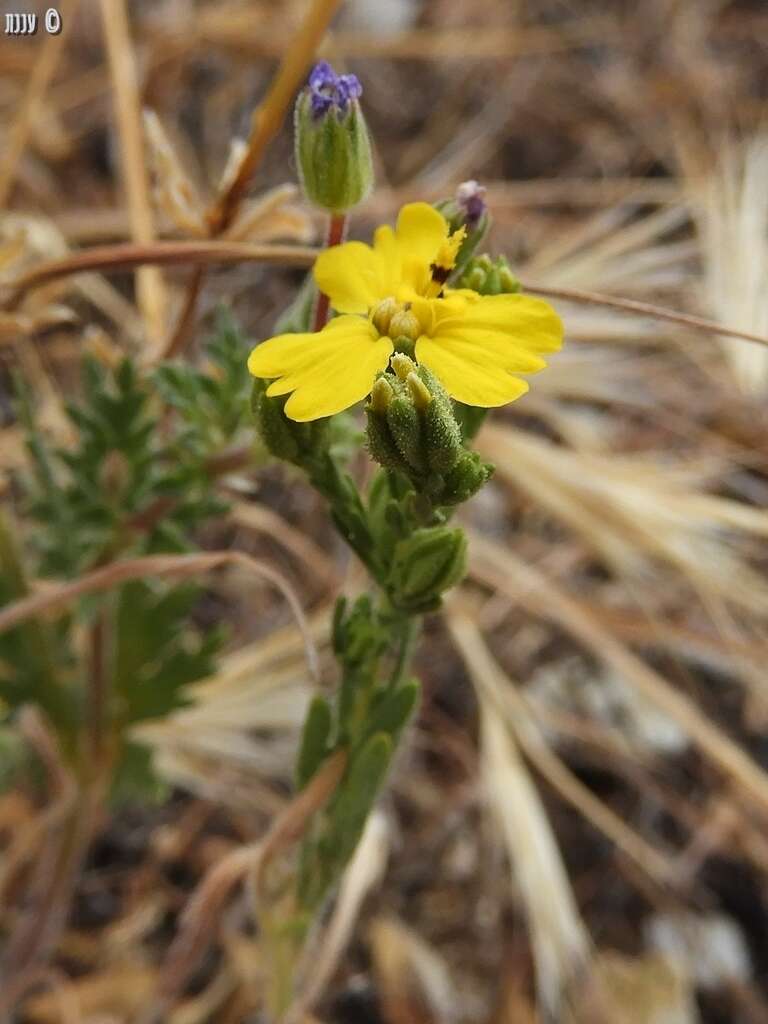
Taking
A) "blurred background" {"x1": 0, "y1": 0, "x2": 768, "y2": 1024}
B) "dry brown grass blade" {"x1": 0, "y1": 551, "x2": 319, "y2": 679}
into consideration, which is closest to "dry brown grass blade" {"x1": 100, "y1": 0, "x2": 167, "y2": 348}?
"blurred background" {"x1": 0, "y1": 0, "x2": 768, "y2": 1024}

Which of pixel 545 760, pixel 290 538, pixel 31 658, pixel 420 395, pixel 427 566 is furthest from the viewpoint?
pixel 290 538

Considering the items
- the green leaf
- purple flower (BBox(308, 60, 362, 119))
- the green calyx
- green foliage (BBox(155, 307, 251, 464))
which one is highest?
purple flower (BBox(308, 60, 362, 119))

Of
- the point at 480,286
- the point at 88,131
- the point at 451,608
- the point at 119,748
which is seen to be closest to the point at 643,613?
the point at 451,608

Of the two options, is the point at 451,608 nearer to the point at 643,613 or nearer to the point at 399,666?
the point at 643,613

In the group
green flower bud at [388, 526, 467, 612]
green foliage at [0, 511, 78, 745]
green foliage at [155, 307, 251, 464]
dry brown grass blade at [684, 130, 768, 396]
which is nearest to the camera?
green flower bud at [388, 526, 467, 612]

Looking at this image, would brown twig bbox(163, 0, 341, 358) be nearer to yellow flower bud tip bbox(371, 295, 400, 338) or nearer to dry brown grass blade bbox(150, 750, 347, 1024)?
yellow flower bud tip bbox(371, 295, 400, 338)

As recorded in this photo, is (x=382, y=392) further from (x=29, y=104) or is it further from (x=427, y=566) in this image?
(x=29, y=104)

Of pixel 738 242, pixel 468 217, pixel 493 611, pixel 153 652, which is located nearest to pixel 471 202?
pixel 468 217
